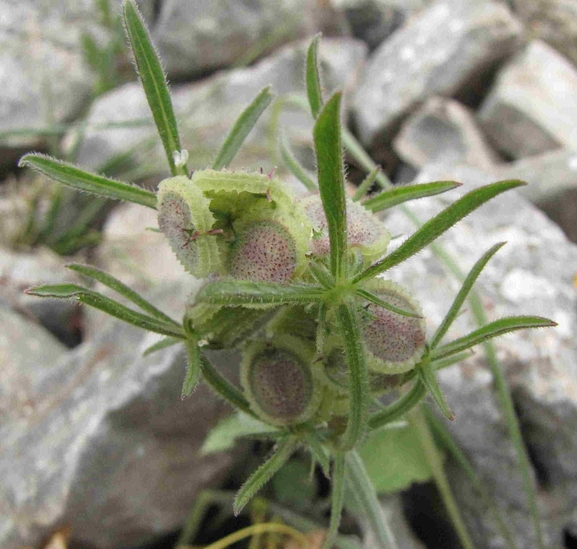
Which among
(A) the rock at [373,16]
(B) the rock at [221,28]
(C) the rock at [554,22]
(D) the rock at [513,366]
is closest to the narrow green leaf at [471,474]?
(D) the rock at [513,366]

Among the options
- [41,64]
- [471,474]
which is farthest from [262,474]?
[41,64]

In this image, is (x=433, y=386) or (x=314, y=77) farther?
(x=314, y=77)

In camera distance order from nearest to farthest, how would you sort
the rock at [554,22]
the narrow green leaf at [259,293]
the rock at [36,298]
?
the narrow green leaf at [259,293] < the rock at [36,298] < the rock at [554,22]

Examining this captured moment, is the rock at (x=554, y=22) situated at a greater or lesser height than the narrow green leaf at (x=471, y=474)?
greater

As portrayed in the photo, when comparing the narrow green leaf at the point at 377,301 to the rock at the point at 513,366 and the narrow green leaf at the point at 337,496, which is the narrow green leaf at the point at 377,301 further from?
the rock at the point at 513,366

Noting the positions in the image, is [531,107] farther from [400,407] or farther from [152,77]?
[152,77]

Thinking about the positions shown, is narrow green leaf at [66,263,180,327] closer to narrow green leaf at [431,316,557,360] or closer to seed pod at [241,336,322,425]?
seed pod at [241,336,322,425]

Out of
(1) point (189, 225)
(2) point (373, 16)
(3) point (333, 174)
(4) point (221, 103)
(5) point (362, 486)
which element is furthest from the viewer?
(2) point (373, 16)
